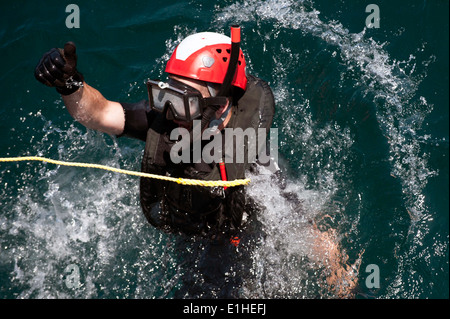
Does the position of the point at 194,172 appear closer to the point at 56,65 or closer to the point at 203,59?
the point at 203,59

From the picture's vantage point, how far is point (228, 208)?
3854 mm

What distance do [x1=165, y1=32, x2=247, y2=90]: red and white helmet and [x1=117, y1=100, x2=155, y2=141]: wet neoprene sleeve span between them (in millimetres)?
431

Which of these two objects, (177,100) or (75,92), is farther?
(177,100)

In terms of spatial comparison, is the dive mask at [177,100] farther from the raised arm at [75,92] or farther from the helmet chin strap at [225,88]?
the raised arm at [75,92]

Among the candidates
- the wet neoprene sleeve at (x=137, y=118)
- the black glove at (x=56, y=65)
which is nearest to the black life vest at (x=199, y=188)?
the wet neoprene sleeve at (x=137, y=118)

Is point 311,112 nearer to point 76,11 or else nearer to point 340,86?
point 340,86

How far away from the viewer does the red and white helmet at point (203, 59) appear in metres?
3.44

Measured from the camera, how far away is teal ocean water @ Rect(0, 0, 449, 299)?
418cm

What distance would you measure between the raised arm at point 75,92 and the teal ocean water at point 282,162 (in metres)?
1.34

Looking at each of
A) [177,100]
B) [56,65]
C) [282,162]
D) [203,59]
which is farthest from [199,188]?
[56,65]

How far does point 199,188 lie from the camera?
12.0 feet

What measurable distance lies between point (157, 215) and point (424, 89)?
312cm

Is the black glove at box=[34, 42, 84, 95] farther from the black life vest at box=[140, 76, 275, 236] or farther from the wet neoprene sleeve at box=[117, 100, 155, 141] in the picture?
the black life vest at box=[140, 76, 275, 236]

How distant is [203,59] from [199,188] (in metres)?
1.01
